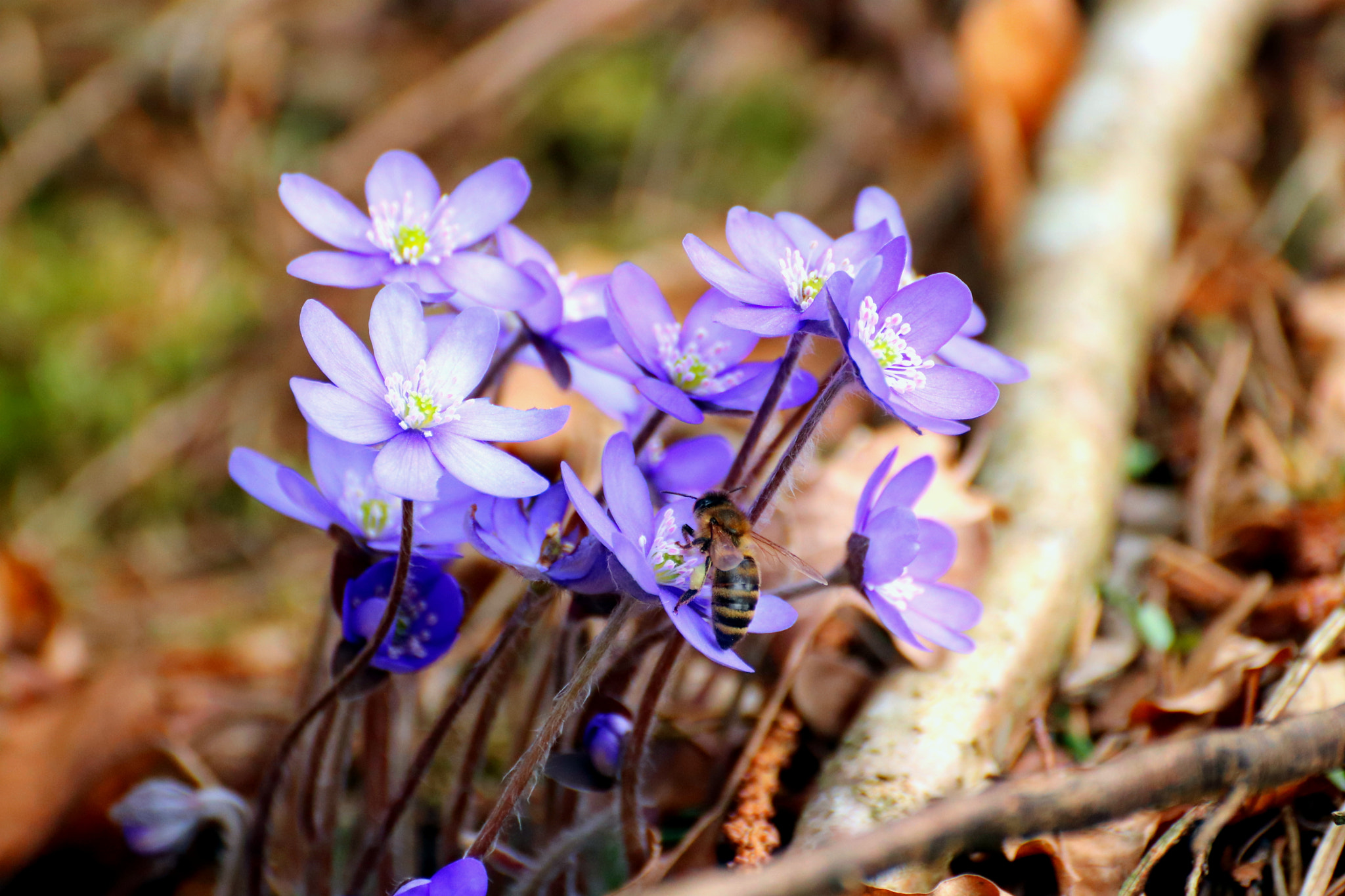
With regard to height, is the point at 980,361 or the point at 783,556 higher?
the point at 980,361

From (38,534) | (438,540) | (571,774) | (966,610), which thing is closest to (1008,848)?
(966,610)

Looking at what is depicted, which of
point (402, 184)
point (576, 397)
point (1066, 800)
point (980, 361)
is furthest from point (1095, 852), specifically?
point (576, 397)

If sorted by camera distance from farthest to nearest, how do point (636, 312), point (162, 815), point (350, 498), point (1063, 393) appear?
1. point (1063, 393)
2. point (162, 815)
3. point (350, 498)
4. point (636, 312)

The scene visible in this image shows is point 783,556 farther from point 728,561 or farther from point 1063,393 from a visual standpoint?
point 1063,393

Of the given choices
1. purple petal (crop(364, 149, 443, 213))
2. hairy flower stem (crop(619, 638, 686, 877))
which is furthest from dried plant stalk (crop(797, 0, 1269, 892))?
purple petal (crop(364, 149, 443, 213))

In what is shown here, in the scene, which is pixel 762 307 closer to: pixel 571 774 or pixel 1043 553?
pixel 571 774

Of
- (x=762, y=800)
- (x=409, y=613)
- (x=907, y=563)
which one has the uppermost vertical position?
(x=907, y=563)
